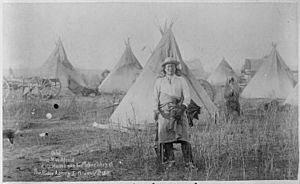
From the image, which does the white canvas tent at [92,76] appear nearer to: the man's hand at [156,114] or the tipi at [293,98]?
the man's hand at [156,114]

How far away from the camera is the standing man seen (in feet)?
5.97

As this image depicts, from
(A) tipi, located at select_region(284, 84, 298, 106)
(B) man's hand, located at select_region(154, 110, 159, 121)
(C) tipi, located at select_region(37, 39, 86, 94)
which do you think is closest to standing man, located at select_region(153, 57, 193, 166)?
(B) man's hand, located at select_region(154, 110, 159, 121)

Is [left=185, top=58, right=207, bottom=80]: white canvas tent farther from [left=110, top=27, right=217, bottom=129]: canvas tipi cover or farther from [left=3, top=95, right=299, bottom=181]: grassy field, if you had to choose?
[left=3, top=95, right=299, bottom=181]: grassy field

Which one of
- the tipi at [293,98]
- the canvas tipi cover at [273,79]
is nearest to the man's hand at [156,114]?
the canvas tipi cover at [273,79]

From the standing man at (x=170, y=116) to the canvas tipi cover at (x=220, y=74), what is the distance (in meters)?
0.16

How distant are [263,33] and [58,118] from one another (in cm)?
111

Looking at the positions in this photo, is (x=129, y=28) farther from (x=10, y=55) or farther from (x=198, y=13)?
→ (x=10, y=55)

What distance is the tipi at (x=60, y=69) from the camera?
5.98 ft

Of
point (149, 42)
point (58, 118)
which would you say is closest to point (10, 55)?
point (58, 118)

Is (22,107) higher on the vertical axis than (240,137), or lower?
higher

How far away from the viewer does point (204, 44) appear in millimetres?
1861

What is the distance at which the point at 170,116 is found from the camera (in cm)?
182

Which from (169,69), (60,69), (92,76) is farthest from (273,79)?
(60,69)

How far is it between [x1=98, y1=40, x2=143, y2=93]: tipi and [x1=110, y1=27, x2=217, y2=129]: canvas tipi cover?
32mm
